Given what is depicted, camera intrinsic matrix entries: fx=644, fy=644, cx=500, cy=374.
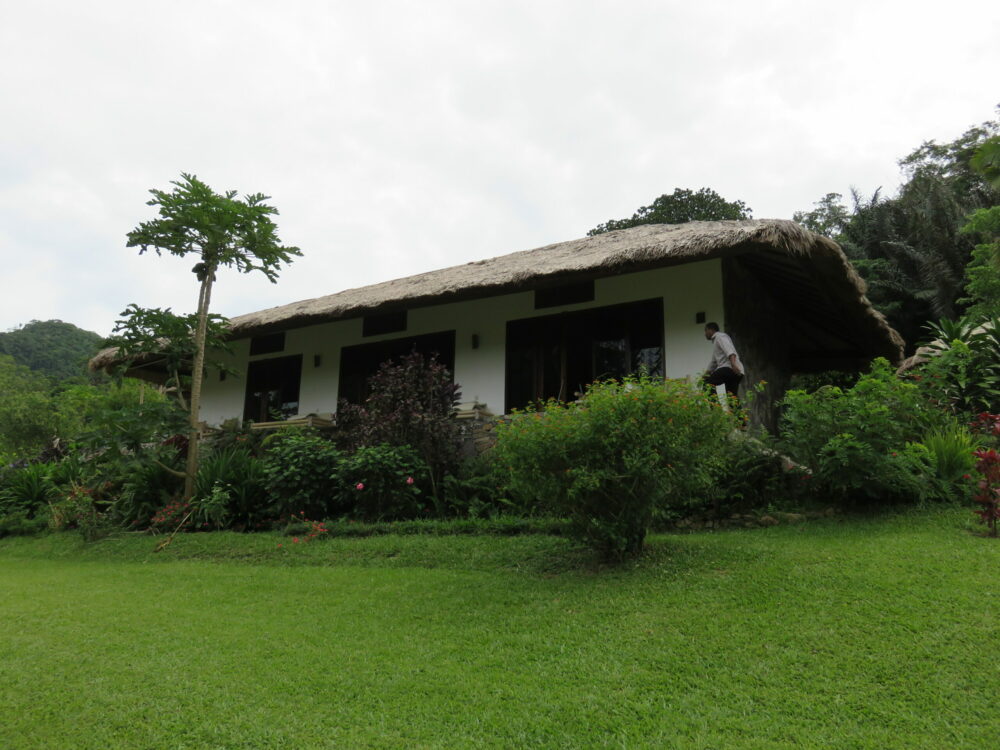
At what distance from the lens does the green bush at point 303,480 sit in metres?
7.38

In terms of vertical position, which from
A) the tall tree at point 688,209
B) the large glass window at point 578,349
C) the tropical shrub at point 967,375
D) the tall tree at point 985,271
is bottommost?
the tropical shrub at point 967,375

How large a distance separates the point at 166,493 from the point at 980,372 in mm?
9514

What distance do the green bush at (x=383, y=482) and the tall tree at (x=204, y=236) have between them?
2.29 m

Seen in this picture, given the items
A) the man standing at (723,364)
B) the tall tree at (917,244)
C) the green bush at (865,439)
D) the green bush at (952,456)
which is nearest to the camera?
the green bush at (865,439)

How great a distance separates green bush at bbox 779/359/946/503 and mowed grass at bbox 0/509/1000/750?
358 mm

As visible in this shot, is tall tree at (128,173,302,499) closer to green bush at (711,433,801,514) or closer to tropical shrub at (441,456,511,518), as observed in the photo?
tropical shrub at (441,456,511,518)

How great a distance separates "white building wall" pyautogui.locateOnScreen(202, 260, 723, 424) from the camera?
299 inches

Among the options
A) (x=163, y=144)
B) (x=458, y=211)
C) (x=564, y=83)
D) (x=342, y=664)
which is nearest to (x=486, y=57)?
(x=564, y=83)

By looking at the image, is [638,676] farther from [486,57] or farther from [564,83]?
[564,83]

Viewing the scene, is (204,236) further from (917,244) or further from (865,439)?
(917,244)

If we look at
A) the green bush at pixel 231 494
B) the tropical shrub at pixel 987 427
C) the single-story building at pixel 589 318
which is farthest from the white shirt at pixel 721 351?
the green bush at pixel 231 494

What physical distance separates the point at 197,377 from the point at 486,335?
3.80 m

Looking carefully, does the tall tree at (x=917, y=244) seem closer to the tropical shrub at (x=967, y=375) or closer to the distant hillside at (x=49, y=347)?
the tropical shrub at (x=967, y=375)

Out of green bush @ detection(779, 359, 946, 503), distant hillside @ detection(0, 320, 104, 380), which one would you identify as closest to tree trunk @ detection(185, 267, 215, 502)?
green bush @ detection(779, 359, 946, 503)
